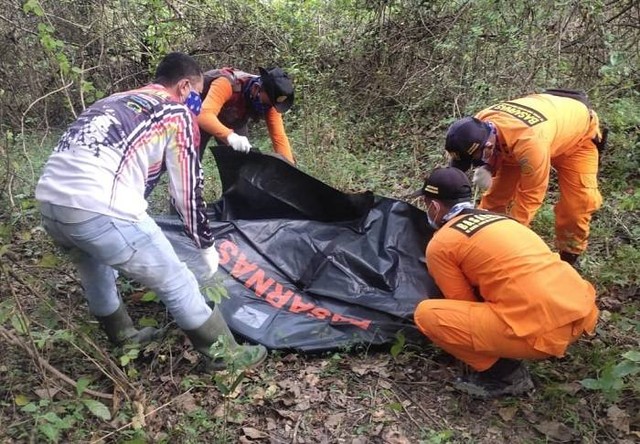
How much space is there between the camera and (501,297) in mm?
2396

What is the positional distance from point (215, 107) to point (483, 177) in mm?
1859

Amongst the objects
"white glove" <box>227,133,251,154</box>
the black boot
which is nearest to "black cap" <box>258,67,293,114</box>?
"white glove" <box>227,133,251,154</box>

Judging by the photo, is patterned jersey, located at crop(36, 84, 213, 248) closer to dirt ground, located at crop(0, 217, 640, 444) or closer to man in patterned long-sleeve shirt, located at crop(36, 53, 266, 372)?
man in patterned long-sleeve shirt, located at crop(36, 53, 266, 372)

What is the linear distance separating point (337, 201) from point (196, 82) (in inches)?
49.0

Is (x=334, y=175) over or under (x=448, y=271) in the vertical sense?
under

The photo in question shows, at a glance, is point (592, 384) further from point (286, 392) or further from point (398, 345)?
point (286, 392)

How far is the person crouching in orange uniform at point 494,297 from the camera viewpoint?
2.32 metres

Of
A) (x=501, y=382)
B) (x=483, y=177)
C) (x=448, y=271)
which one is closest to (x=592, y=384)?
(x=501, y=382)

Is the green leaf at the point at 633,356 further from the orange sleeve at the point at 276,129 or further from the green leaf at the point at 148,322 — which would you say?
the orange sleeve at the point at 276,129

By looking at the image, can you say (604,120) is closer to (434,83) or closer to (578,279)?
(434,83)

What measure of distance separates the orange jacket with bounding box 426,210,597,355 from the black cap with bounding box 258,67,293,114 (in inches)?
67.5

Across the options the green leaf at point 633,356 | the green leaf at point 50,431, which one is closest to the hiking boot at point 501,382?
the green leaf at point 633,356

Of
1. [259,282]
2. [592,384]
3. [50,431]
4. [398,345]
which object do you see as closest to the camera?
[50,431]

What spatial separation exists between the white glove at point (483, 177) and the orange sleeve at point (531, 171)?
0.69 feet
